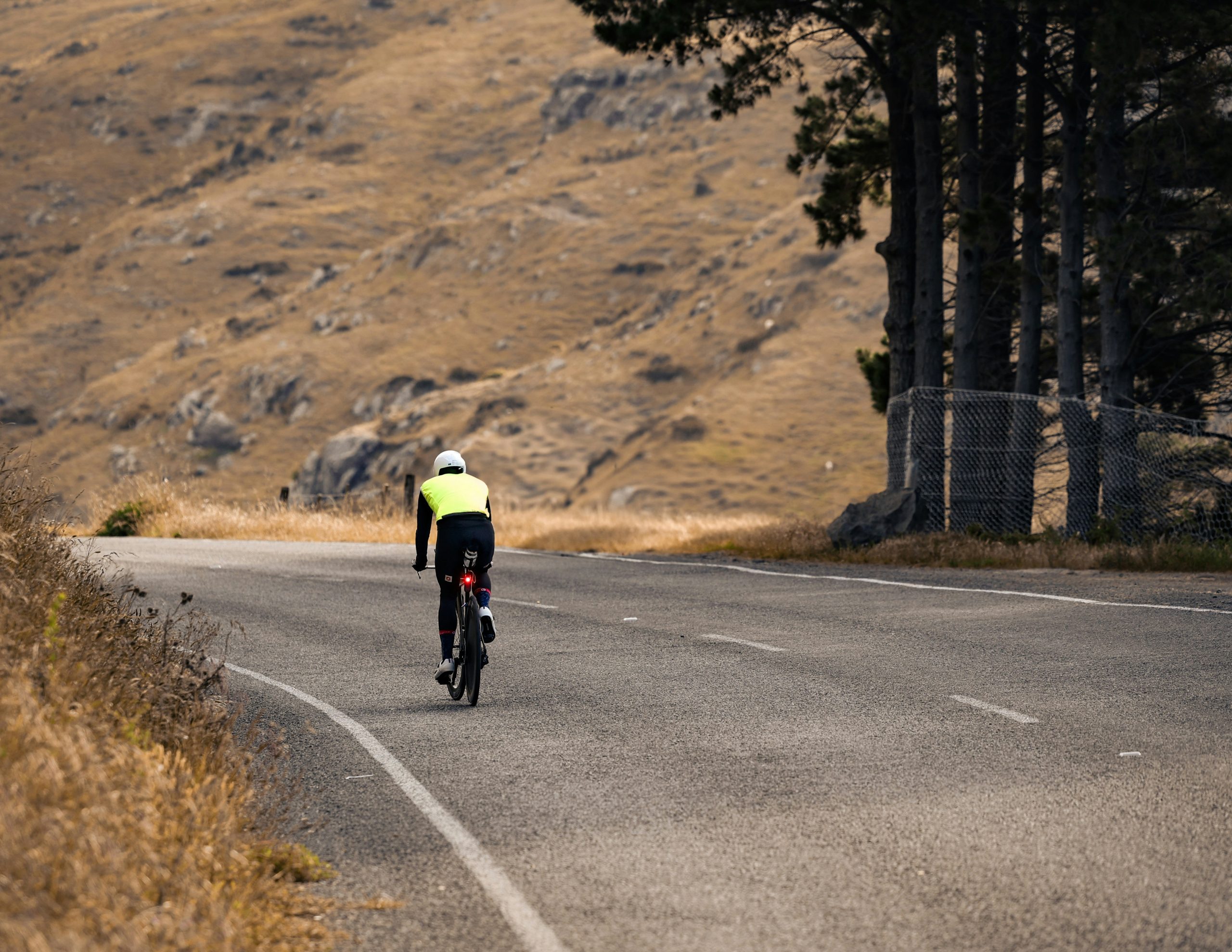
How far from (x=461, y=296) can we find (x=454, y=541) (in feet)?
435

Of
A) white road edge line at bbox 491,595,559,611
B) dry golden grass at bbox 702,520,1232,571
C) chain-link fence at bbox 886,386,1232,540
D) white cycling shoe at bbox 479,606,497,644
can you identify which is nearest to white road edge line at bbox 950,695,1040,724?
white cycling shoe at bbox 479,606,497,644

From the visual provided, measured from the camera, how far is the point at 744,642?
12539 millimetres

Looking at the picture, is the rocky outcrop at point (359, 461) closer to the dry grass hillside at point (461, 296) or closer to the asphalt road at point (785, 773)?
the dry grass hillside at point (461, 296)

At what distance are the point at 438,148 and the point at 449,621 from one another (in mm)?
171157

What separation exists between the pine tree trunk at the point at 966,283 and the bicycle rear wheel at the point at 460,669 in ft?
42.1

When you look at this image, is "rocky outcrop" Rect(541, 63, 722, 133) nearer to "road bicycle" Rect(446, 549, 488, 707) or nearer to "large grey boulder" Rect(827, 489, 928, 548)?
"large grey boulder" Rect(827, 489, 928, 548)

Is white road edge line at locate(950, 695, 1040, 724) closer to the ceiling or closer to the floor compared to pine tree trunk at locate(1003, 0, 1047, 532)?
closer to the floor

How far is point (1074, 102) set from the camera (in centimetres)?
2169

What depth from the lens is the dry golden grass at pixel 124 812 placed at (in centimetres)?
445

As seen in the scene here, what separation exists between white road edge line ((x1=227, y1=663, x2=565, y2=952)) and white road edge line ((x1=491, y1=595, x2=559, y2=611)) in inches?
238

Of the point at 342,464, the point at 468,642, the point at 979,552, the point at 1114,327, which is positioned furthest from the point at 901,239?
the point at 342,464

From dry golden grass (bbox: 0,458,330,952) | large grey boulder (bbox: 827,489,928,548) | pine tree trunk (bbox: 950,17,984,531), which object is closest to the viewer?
dry golden grass (bbox: 0,458,330,952)

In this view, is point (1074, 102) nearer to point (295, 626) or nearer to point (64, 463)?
point (295, 626)

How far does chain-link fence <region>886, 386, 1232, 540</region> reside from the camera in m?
18.8
